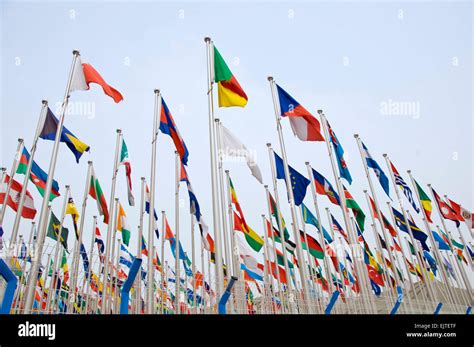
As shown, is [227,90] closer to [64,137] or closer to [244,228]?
[64,137]

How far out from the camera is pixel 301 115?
13.8 meters

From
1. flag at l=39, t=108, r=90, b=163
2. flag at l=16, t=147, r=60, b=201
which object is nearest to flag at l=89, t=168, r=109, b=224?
flag at l=16, t=147, r=60, b=201

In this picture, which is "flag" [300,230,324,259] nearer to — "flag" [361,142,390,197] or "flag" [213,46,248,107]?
"flag" [361,142,390,197]

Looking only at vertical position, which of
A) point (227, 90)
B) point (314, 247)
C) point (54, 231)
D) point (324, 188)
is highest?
point (227, 90)

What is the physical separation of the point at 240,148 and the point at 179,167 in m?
3.38

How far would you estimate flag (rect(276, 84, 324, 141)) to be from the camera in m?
13.8

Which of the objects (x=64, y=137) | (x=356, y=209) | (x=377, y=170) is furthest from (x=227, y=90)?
(x=356, y=209)

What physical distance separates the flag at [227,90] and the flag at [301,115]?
1893 millimetres

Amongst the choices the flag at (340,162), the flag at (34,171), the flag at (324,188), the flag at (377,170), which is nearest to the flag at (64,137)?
the flag at (34,171)

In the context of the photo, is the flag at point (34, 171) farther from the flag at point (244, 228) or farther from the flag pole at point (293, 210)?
the flag pole at point (293, 210)

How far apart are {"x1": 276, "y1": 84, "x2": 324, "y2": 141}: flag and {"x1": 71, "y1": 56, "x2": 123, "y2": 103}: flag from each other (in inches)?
232

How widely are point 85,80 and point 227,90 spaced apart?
15.5 ft
